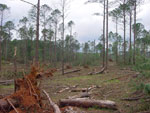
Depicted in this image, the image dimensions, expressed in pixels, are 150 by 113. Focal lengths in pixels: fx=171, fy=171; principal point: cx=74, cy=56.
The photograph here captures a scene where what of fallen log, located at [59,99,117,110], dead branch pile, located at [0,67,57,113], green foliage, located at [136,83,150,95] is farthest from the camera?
fallen log, located at [59,99,117,110]

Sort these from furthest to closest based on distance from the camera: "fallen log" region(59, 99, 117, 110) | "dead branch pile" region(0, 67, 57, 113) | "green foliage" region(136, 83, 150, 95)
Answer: "fallen log" region(59, 99, 117, 110) < "dead branch pile" region(0, 67, 57, 113) < "green foliage" region(136, 83, 150, 95)

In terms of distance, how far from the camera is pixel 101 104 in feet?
20.7

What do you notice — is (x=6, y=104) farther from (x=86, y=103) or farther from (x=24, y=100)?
(x=86, y=103)

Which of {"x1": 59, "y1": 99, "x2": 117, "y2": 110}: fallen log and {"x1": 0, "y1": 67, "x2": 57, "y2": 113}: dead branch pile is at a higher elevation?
{"x1": 0, "y1": 67, "x2": 57, "y2": 113}: dead branch pile

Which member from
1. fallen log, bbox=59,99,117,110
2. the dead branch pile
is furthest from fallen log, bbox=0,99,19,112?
fallen log, bbox=59,99,117,110

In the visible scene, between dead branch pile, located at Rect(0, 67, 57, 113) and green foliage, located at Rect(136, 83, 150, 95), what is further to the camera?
dead branch pile, located at Rect(0, 67, 57, 113)

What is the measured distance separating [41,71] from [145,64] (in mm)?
3707

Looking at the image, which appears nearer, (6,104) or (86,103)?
(6,104)

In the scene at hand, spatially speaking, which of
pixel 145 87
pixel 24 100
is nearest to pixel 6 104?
pixel 24 100

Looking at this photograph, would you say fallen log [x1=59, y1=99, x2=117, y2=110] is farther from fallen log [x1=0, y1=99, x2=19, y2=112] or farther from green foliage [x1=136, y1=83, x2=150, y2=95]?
fallen log [x1=0, y1=99, x2=19, y2=112]

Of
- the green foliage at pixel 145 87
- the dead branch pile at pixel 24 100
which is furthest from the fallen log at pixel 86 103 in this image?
the green foliage at pixel 145 87

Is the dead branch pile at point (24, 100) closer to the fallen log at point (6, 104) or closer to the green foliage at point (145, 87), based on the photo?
the fallen log at point (6, 104)

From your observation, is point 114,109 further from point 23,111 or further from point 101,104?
point 23,111

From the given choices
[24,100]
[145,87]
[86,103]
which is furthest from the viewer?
[86,103]
